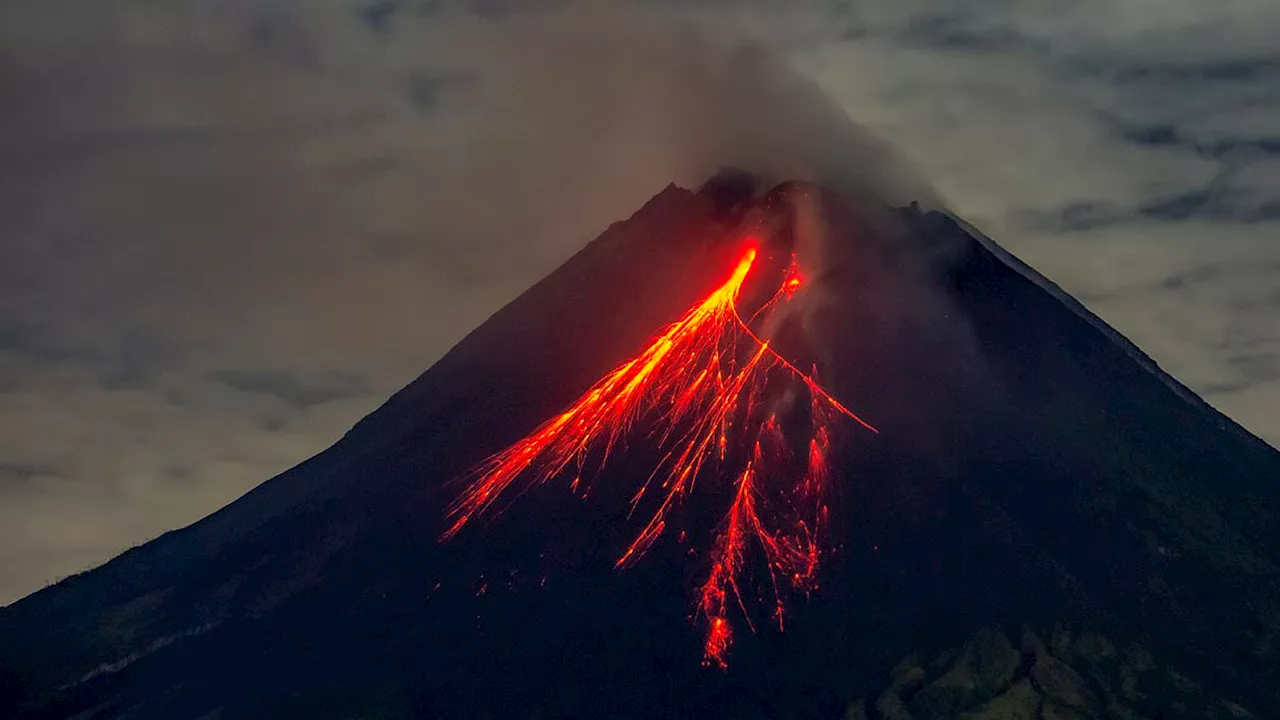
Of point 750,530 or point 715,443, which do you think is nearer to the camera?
point 750,530

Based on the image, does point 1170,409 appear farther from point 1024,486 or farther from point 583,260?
point 583,260

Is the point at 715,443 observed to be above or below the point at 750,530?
above

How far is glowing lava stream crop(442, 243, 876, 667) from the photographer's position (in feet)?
258

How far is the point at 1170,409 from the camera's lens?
9356cm

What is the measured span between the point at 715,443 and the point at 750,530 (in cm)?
734

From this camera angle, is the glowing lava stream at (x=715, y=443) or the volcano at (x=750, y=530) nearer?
the volcano at (x=750, y=530)

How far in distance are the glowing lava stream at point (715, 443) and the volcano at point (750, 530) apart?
7.9 inches

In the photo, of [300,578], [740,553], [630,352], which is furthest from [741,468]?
[300,578]

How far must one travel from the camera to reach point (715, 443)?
3342 inches

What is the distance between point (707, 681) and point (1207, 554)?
3346 cm

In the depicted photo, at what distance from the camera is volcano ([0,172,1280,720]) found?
2931 inches

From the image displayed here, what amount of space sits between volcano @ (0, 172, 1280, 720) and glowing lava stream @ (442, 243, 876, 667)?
0.20 m

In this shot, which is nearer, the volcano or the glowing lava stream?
the volcano

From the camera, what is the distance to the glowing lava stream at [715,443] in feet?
258
